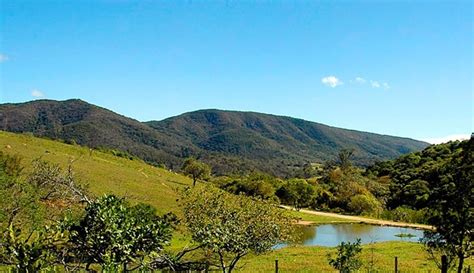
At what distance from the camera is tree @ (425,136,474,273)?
1723 cm

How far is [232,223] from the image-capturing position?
693 inches

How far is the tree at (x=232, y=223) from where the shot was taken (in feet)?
52.3

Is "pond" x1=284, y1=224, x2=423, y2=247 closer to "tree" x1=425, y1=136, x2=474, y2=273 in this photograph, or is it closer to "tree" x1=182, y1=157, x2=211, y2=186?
"tree" x1=182, y1=157, x2=211, y2=186

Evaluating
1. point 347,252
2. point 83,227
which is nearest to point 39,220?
point 347,252

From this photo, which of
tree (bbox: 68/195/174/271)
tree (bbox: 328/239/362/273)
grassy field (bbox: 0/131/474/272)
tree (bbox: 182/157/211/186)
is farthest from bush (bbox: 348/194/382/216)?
tree (bbox: 68/195/174/271)

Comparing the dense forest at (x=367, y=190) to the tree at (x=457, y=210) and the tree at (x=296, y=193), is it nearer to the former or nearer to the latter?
the tree at (x=296, y=193)

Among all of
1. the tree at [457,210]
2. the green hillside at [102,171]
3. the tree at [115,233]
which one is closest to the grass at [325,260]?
the tree at [457,210]

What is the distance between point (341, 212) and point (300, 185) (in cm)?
1019

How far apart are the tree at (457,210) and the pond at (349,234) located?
34020 mm

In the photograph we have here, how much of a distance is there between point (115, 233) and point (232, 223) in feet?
27.1

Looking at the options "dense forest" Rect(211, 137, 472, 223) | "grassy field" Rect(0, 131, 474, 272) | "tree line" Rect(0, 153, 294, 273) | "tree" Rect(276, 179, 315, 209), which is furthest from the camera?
"tree" Rect(276, 179, 315, 209)

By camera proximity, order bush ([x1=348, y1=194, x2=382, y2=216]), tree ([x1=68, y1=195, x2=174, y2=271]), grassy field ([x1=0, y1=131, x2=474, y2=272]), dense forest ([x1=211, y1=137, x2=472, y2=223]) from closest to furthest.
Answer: tree ([x1=68, y1=195, x2=174, y2=271]) → grassy field ([x1=0, y1=131, x2=474, y2=272]) → dense forest ([x1=211, y1=137, x2=472, y2=223]) → bush ([x1=348, y1=194, x2=382, y2=216])

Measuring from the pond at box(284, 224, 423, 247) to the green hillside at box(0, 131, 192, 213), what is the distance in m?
18.2

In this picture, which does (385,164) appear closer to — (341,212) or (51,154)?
(341,212)
